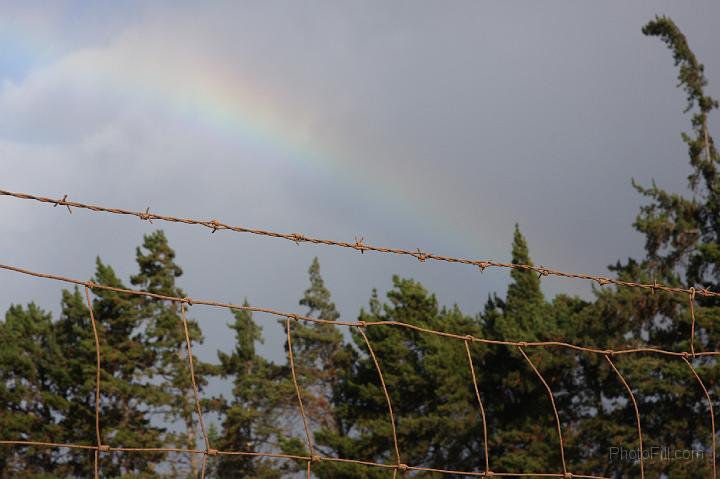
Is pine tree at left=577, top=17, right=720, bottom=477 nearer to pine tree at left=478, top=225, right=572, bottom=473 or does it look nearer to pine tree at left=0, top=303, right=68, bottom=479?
pine tree at left=478, top=225, right=572, bottom=473

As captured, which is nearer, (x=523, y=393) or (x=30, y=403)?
(x=523, y=393)

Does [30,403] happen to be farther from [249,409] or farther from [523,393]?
[523,393]

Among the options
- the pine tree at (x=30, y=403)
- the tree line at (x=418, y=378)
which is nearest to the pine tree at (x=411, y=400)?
the tree line at (x=418, y=378)

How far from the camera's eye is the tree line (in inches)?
837

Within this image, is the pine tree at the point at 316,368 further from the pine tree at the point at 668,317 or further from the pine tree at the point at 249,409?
the pine tree at the point at 668,317

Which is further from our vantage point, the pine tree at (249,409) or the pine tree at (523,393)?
the pine tree at (249,409)

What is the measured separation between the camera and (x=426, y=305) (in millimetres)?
27578

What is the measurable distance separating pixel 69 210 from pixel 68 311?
98.1 ft

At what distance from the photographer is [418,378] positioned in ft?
84.4

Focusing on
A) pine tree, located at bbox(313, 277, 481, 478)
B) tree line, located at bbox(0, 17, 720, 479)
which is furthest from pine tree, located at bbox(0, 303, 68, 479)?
pine tree, located at bbox(313, 277, 481, 478)

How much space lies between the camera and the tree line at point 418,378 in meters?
21.2

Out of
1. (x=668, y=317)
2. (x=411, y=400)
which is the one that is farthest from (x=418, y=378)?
(x=668, y=317)

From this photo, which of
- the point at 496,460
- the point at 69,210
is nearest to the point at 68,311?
the point at 496,460

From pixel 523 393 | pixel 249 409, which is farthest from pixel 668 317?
pixel 249 409
